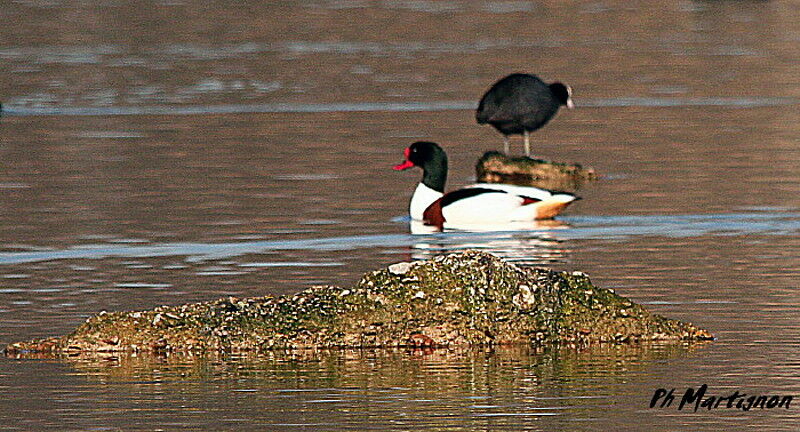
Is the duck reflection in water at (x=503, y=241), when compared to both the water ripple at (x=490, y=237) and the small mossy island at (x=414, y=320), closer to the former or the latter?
the water ripple at (x=490, y=237)

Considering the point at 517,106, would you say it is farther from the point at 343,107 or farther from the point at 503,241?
the point at 343,107

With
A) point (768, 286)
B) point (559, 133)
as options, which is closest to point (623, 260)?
point (768, 286)

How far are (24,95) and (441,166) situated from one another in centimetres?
2054

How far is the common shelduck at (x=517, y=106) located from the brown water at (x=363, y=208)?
117 centimetres

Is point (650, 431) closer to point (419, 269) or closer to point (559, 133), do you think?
point (419, 269)

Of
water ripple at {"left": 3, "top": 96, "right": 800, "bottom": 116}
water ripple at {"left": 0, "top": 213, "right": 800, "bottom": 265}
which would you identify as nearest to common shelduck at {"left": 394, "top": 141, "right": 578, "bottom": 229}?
water ripple at {"left": 0, "top": 213, "right": 800, "bottom": 265}

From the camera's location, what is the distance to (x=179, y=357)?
513 inches

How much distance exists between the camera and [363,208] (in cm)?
2338

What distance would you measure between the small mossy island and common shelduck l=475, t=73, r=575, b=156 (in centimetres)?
1487

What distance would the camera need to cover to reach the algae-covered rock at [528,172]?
88.0ft

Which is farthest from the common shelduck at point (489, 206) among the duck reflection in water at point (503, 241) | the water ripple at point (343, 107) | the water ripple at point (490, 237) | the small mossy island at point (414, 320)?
the water ripple at point (343, 107)

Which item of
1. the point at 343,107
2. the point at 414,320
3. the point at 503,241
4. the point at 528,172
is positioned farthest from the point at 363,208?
the point at 343,107

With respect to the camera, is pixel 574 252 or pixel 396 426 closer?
pixel 396 426

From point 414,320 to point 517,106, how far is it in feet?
50.1
